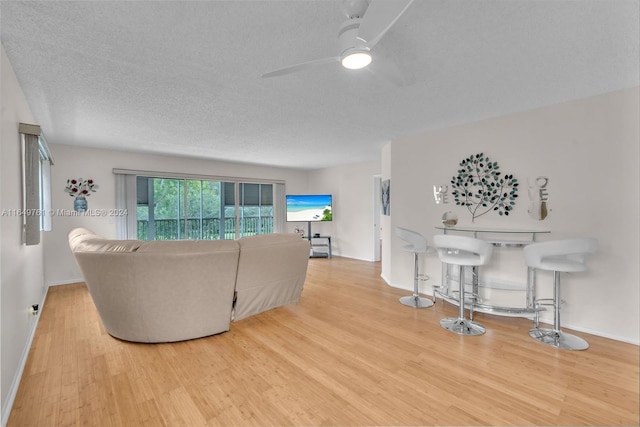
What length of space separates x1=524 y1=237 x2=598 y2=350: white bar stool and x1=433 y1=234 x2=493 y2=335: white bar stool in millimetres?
377

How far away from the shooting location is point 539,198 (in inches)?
122

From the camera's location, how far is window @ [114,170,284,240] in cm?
568

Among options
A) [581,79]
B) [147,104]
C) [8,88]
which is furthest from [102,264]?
[581,79]

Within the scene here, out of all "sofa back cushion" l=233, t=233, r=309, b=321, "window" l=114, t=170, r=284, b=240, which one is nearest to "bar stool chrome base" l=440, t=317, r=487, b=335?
"sofa back cushion" l=233, t=233, r=309, b=321

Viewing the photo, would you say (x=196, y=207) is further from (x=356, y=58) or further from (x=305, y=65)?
(x=356, y=58)

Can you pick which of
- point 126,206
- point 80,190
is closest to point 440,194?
point 126,206

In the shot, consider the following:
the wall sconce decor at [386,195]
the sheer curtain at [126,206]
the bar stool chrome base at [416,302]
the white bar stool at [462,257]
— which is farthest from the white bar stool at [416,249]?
Answer: the sheer curtain at [126,206]

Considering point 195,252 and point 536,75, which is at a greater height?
point 536,75

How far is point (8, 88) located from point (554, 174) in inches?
190

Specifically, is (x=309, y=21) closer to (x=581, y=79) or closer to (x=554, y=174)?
(x=581, y=79)

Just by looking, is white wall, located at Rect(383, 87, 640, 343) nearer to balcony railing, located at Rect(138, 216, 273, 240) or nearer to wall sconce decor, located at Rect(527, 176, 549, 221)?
→ wall sconce decor, located at Rect(527, 176, 549, 221)

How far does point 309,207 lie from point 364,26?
19.8ft

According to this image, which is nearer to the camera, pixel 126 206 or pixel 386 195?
pixel 386 195

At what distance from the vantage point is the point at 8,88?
2002 millimetres
